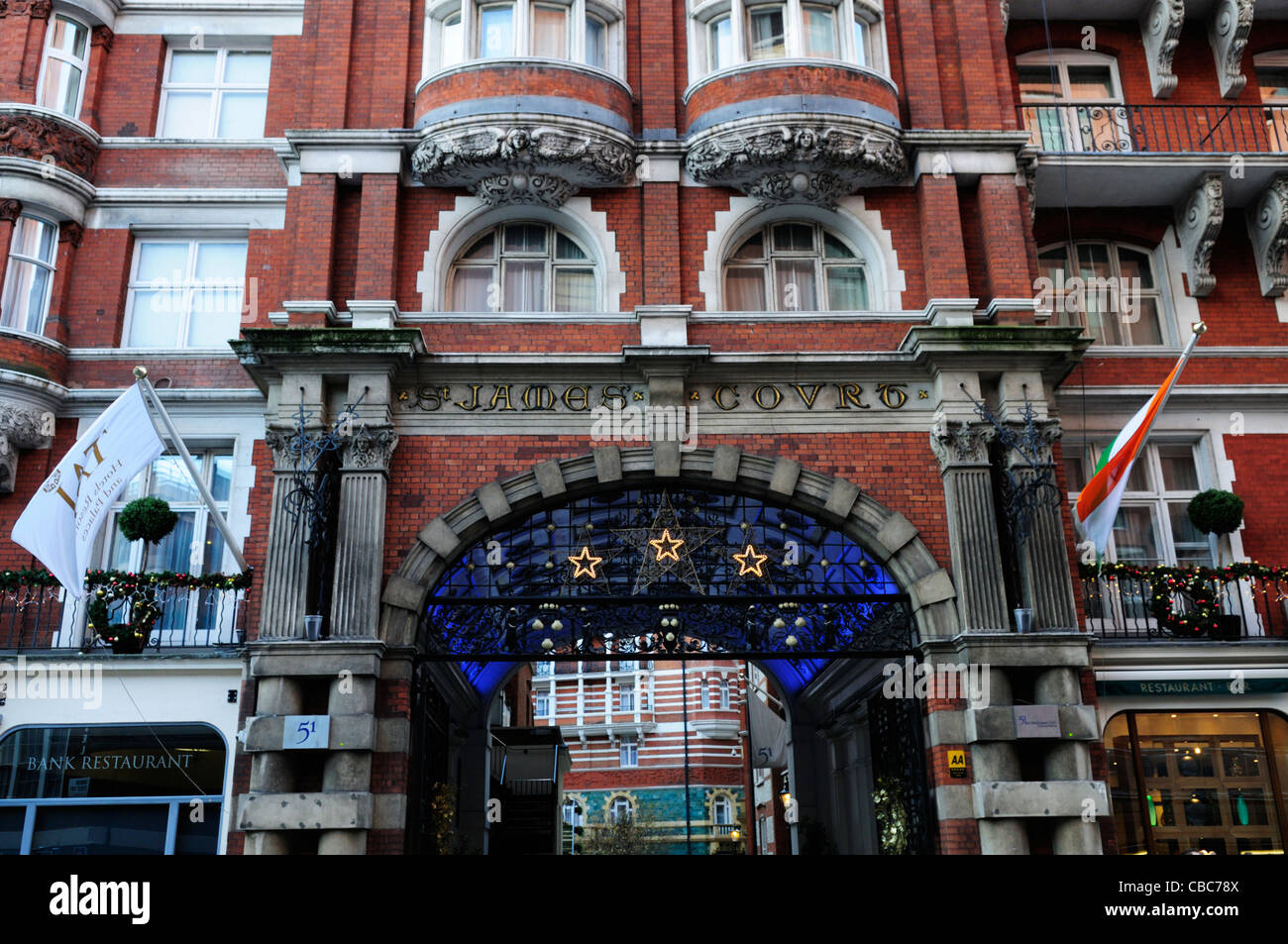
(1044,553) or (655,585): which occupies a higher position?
(1044,553)

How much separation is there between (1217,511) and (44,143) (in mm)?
17106

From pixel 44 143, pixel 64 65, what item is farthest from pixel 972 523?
pixel 64 65

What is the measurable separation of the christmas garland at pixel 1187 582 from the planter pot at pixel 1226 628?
4 cm

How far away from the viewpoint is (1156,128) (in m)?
17.4

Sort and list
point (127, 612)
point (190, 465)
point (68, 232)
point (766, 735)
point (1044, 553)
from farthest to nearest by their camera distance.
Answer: point (766, 735) → point (68, 232) → point (127, 612) → point (1044, 553) → point (190, 465)

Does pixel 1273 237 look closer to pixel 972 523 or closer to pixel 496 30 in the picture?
pixel 972 523

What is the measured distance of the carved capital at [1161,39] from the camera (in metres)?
17.4

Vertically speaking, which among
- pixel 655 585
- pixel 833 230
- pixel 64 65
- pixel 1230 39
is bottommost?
pixel 655 585

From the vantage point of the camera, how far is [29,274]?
15.9 meters

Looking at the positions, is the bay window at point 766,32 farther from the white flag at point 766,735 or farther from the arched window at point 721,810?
the arched window at point 721,810

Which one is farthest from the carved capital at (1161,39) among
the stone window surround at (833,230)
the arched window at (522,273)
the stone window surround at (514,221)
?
the arched window at (522,273)

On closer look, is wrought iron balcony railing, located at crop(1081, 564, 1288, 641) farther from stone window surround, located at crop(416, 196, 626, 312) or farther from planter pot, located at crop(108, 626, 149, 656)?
planter pot, located at crop(108, 626, 149, 656)

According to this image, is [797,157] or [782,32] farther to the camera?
[782,32]

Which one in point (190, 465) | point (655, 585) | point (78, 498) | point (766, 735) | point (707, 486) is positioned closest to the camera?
point (78, 498)
